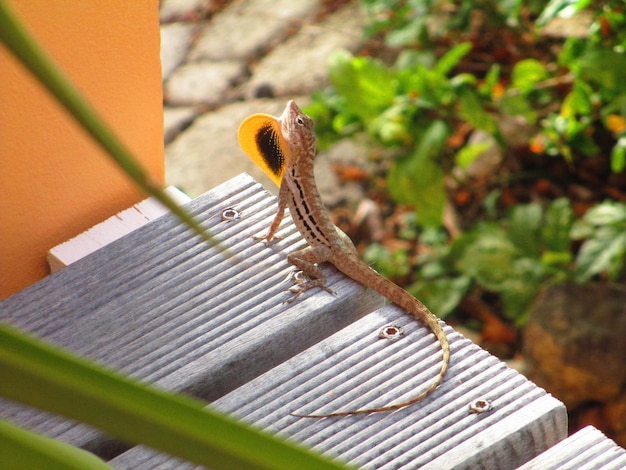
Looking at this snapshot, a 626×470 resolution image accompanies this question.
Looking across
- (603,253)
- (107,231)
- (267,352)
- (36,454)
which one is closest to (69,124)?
(107,231)

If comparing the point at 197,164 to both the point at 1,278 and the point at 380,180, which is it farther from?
the point at 1,278

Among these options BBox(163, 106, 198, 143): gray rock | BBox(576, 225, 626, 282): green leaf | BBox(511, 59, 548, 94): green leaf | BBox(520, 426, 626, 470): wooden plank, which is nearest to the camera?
BBox(520, 426, 626, 470): wooden plank

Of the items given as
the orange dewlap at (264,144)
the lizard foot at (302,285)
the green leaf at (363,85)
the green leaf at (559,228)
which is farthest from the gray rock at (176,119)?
the lizard foot at (302,285)

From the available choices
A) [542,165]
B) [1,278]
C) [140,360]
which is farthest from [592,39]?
[140,360]

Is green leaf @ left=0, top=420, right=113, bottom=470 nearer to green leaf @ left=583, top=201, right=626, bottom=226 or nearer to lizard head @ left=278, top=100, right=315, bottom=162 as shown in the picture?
lizard head @ left=278, top=100, right=315, bottom=162

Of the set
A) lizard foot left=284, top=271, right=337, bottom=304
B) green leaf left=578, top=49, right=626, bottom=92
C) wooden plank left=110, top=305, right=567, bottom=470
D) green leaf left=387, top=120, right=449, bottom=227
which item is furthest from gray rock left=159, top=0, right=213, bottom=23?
wooden plank left=110, top=305, right=567, bottom=470

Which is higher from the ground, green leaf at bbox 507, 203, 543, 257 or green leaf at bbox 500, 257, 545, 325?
green leaf at bbox 507, 203, 543, 257
